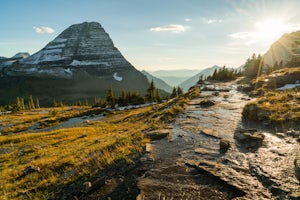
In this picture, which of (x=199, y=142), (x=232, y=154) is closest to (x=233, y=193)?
(x=232, y=154)

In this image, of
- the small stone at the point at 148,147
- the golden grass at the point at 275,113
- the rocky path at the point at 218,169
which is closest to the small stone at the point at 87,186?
the rocky path at the point at 218,169

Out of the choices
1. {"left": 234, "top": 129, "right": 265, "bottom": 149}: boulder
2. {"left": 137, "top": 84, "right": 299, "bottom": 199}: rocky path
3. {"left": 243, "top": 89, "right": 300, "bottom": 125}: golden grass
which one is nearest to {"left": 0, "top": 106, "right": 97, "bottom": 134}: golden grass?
{"left": 243, "top": 89, "right": 300, "bottom": 125}: golden grass

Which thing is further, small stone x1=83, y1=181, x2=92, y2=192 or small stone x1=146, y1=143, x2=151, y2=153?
small stone x1=146, y1=143, x2=151, y2=153

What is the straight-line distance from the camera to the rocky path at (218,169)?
7199 mm

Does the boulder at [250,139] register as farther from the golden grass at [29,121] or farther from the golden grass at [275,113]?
the golden grass at [29,121]

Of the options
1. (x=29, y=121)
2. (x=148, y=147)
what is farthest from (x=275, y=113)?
(x=29, y=121)

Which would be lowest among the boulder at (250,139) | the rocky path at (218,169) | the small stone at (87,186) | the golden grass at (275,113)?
the small stone at (87,186)

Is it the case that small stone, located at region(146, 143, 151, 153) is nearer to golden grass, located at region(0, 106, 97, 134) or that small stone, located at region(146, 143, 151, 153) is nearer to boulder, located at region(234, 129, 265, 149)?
boulder, located at region(234, 129, 265, 149)

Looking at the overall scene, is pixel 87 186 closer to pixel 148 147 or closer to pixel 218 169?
pixel 148 147

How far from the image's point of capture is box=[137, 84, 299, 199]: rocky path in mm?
7199

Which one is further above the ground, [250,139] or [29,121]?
[250,139]

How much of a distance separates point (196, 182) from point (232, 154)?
11.2ft

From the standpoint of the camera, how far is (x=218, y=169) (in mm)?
8656

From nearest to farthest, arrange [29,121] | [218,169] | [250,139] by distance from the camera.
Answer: [218,169] → [250,139] → [29,121]
